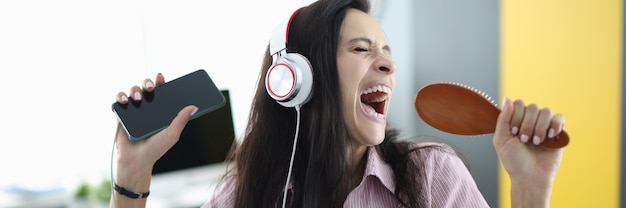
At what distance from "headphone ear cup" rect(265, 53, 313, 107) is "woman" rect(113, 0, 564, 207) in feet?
0.11

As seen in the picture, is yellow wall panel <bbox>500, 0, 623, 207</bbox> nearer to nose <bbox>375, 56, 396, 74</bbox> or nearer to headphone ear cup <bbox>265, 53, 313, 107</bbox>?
nose <bbox>375, 56, 396, 74</bbox>

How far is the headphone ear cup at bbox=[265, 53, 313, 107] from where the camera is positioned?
1.06 metres

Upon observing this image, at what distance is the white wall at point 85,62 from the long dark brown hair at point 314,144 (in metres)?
1.59

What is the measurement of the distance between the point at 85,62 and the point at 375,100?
1.78 meters

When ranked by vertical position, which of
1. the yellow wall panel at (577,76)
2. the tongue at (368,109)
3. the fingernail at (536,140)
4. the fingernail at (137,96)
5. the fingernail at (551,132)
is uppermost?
the fingernail at (137,96)

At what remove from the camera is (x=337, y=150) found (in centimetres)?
115

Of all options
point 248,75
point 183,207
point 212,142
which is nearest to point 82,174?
point 183,207

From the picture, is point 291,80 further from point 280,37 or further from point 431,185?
point 431,185

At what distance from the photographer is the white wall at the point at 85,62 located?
240 centimetres

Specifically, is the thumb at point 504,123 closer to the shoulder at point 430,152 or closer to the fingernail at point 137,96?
the shoulder at point 430,152

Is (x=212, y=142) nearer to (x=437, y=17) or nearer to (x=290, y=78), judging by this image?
(x=290, y=78)

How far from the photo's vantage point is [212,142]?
2.15m

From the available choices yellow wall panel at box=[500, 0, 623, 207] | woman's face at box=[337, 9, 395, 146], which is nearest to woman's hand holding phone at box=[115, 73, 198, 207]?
woman's face at box=[337, 9, 395, 146]

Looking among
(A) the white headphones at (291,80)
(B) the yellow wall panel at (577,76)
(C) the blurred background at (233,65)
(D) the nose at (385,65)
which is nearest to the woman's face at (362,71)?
(D) the nose at (385,65)
